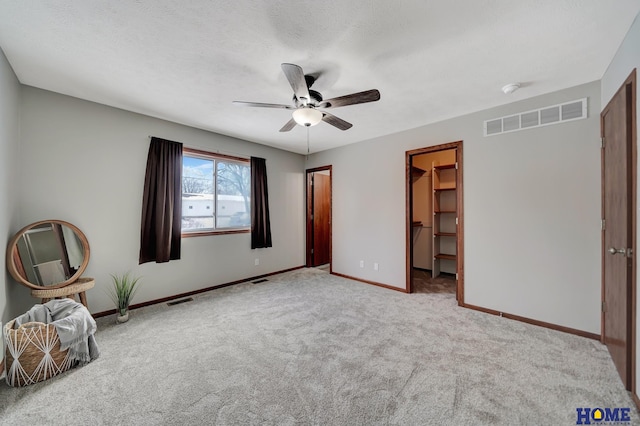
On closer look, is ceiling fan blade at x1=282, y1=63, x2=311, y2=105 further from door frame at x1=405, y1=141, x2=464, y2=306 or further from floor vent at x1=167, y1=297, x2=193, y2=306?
floor vent at x1=167, y1=297, x2=193, y2=306

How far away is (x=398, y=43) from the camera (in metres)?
1.87

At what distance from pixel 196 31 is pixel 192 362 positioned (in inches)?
102

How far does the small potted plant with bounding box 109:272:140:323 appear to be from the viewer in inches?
111

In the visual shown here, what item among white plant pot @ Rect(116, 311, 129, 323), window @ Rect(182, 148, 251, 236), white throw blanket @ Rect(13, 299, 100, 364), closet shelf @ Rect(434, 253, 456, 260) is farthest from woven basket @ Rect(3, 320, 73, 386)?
closet shelf @ Rect(434, 253, 456, 260)

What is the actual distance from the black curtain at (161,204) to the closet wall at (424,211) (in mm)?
4367

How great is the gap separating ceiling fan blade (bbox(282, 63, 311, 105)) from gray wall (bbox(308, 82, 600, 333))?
2.28 metres

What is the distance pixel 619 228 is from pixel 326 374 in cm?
256

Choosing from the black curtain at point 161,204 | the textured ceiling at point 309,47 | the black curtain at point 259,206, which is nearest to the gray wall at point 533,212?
the textured ceiling at point 309,47

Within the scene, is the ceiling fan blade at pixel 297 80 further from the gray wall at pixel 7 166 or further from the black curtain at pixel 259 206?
the black curtain at pixel 259 206

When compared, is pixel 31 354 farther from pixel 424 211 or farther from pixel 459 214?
pixel 424 211

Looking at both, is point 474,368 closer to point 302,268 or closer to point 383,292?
point 383,292

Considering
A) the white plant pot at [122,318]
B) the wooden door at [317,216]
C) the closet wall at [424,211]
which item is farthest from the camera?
the wooden door at [317,216]

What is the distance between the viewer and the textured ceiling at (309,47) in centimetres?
156

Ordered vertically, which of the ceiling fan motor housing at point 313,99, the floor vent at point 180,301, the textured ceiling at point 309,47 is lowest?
the floor vent at point 180,301
